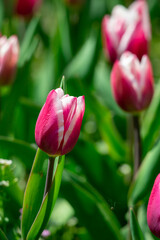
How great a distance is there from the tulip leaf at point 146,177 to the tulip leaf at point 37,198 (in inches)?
8.9

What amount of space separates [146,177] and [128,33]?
1.34 feet

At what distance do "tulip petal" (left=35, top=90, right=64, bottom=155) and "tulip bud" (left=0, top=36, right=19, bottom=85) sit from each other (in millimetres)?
458

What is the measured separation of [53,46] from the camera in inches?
67.6

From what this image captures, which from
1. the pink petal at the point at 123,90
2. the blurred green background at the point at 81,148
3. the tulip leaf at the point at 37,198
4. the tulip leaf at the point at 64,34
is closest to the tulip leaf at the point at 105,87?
the blurred green background at the point at 81,148

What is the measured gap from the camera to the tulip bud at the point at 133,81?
3.34 feet

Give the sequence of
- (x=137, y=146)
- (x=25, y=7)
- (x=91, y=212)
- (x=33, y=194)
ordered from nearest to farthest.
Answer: (x=33, y=194), (x=91, y=212), (x=137, y=146), (x=25, y=7)

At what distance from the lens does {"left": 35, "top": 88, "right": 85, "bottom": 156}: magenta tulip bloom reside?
2.39 ft

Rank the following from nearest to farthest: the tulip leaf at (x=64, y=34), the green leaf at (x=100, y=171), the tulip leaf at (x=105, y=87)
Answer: the green leaf at (x=100, y=171) < the tulip leaf at (x=105, y=87) < the tulip leaf at (x=64, y=34)

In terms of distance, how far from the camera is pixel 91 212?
93 centimetres

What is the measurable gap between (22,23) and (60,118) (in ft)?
4.27

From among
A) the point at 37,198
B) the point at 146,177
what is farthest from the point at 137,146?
the point at 37,198

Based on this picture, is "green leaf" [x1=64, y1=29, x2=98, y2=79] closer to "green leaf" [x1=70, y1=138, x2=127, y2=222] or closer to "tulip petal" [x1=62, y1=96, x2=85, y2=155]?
"green leaf" [x1=70, y1=138, x2=127, y2=222]

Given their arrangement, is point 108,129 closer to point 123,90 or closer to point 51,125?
point 123,90

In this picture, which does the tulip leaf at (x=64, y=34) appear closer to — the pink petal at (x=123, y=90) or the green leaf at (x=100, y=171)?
the green leaf at (x=100, y=171)
